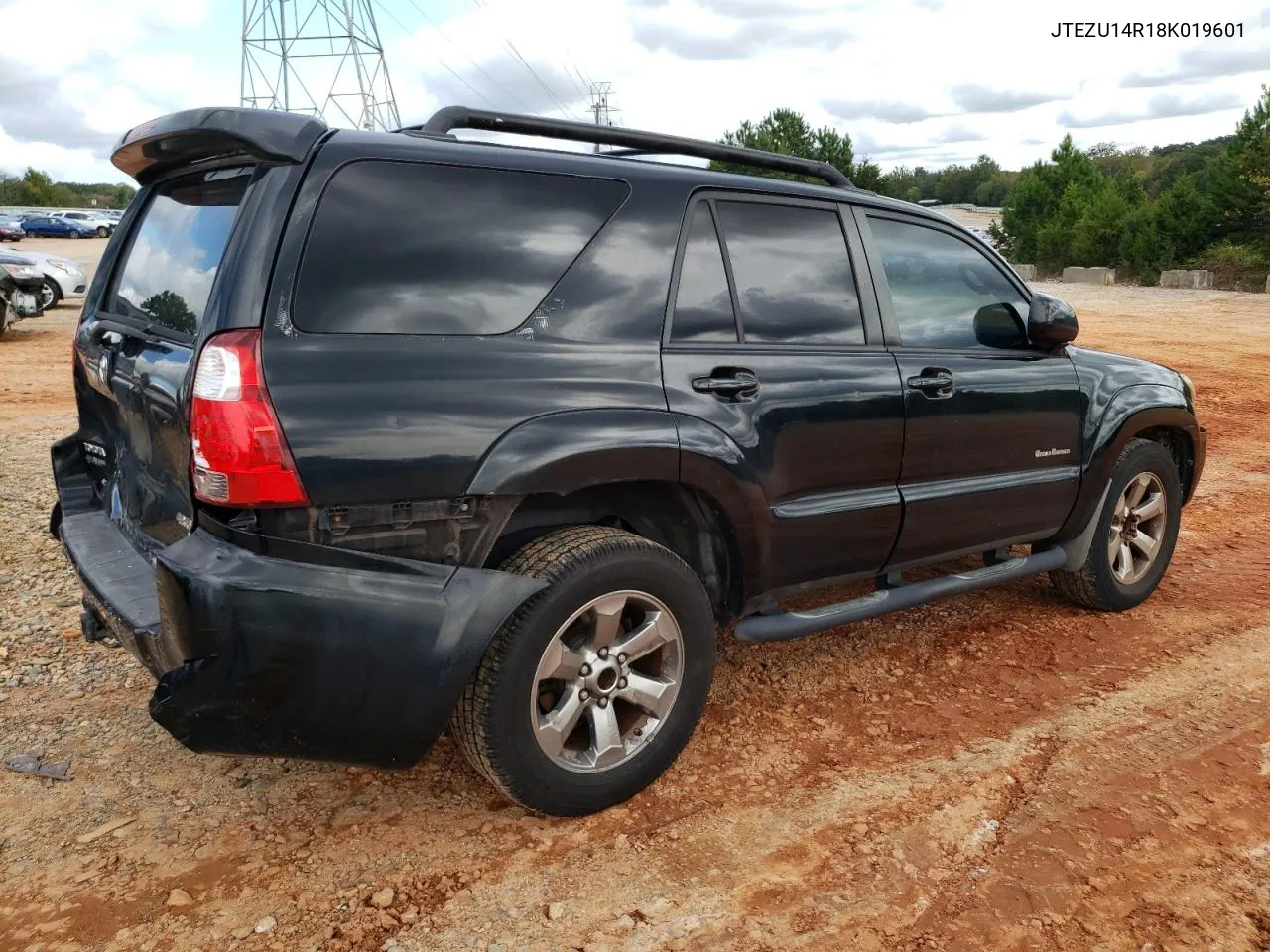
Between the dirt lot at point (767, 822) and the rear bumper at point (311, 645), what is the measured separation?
1.38ft

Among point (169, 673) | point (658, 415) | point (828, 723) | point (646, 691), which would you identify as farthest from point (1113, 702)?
point (169, 673)

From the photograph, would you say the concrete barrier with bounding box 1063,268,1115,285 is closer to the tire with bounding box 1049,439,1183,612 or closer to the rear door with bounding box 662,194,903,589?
the tire with bounding box 1049,439,1183,612

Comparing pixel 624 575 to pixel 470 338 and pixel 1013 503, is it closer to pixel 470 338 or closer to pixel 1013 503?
pixel 470 338

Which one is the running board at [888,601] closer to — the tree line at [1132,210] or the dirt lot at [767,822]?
the dirt lot at [767,822]

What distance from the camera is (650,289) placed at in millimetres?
2980

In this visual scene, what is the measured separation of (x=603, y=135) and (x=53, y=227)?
168ft

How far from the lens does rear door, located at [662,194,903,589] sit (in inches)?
120

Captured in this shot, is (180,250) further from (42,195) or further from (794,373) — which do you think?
(42,195)

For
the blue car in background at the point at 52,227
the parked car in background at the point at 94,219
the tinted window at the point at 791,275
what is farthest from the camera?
the parked car in background at the point at 94,219

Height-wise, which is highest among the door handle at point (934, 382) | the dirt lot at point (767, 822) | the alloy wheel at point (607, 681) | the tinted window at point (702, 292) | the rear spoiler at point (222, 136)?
the rear spoiler at point (222, 136)

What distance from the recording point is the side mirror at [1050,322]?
3963 millimetres

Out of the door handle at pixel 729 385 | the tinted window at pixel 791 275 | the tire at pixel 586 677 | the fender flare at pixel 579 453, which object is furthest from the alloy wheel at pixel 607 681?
the tinted window at pixel 791 275

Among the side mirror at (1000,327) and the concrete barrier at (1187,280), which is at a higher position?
the side mirror at (1000,327)

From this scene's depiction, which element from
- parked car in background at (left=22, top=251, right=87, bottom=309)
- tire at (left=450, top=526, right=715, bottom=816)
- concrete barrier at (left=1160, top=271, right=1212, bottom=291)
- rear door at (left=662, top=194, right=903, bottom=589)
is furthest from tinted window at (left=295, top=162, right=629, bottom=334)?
concrete barrier at (left=1160, top=271, right=1212, bottom=291)
